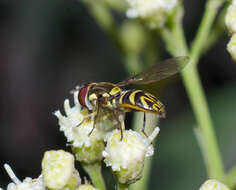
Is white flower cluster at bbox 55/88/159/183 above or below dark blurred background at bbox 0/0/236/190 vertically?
below

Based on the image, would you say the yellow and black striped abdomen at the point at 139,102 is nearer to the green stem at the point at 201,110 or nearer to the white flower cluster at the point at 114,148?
the white flower cluster at the point at 114,148

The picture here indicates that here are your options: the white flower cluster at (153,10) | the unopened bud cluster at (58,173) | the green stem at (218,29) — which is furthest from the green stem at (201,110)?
the unopened bud cluster at (58,173)

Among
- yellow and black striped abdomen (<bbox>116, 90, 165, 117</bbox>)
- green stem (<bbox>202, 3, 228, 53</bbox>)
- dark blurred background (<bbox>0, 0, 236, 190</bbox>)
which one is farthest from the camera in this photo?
dark blurred background (<bbox>0, 0, 236, 190</bbox>)

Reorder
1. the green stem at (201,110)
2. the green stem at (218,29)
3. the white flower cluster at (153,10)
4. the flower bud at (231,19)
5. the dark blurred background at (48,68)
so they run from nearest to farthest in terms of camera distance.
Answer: the flower bud at (231,19), the green stem at (201,110), the white flower cluster at (153,10), the green stem at (218,29), the dark blurred background at (48,68)

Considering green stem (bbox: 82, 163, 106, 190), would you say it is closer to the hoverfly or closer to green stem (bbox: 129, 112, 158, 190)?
the hoverfly

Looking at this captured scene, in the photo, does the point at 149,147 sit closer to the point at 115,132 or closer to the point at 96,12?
the point at 115,132

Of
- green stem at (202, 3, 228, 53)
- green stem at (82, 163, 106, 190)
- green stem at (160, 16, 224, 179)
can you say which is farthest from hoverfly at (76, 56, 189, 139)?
green stem at (202, 3, 228, 53)
